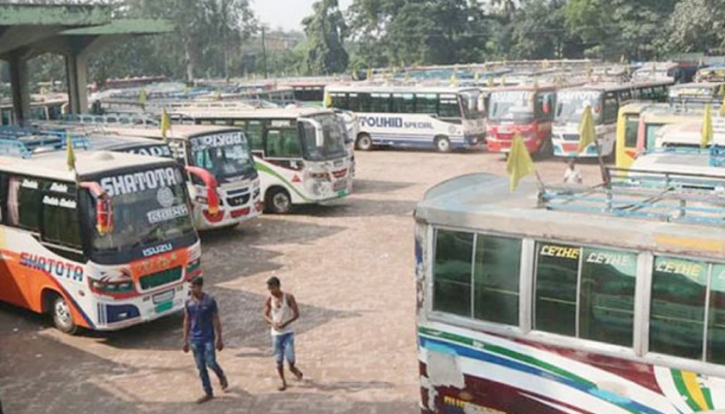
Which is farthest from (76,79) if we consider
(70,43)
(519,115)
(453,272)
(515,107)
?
(453,272)

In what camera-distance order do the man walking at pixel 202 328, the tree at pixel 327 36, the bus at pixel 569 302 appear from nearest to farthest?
the bus at pixel 569 302 → the man walking at pixel 202 328 → the tree at pixel 327 36

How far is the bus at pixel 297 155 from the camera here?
18.5 meters

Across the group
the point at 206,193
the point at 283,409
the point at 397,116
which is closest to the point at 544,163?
the point at 397,116

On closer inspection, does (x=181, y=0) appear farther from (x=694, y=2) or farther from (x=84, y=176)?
(x=84, y=176)

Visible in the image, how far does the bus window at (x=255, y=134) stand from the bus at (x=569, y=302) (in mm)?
12356

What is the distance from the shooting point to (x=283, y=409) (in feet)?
28.3

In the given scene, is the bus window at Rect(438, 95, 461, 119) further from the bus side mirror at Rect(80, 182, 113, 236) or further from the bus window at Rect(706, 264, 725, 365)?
the bus window at Rect(706, 264, 725, 365)

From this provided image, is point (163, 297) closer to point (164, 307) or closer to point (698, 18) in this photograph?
point (164, 307)

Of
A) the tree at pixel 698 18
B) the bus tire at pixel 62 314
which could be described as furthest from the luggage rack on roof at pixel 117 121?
the tree at pixel 698 18

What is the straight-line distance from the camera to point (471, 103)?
91.8ft

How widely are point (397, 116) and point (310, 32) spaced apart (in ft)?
138

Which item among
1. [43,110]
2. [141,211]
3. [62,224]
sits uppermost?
[43,110]

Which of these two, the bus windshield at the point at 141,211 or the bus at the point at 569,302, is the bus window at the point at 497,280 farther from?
the bus windshield at the point at 141,211

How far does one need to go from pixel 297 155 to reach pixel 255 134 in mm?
1259
